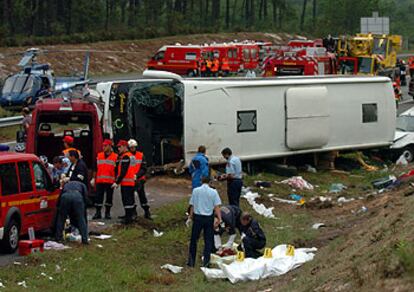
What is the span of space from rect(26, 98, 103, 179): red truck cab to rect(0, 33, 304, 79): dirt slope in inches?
1292

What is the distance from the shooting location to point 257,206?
2153cm

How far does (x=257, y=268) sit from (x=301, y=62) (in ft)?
97.5

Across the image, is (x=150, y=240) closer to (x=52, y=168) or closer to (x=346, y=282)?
(x=52, y=168)

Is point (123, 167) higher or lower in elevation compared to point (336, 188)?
higher

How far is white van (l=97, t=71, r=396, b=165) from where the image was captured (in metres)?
24.4

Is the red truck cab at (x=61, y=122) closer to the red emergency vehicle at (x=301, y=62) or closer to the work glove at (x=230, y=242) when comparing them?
the work glove at (x=230, y=242)

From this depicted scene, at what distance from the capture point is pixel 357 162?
1154 inches

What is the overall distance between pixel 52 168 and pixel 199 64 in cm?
3508

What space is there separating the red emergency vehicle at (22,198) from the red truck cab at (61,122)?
365 centimetres

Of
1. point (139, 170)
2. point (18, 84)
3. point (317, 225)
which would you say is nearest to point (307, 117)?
point (317, 225)

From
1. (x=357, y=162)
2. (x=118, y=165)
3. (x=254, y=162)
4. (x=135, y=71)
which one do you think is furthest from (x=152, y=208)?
(x=135, y=71)

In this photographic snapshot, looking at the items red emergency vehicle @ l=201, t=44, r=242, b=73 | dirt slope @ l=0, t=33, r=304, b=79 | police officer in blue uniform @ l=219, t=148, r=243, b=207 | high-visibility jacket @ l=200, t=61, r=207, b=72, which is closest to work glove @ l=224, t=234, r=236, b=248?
police officer in blue uniform @ l=219, t=148, r=243, b=207

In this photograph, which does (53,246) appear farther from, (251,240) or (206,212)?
(251,240)

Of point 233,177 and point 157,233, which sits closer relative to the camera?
point 157,233
